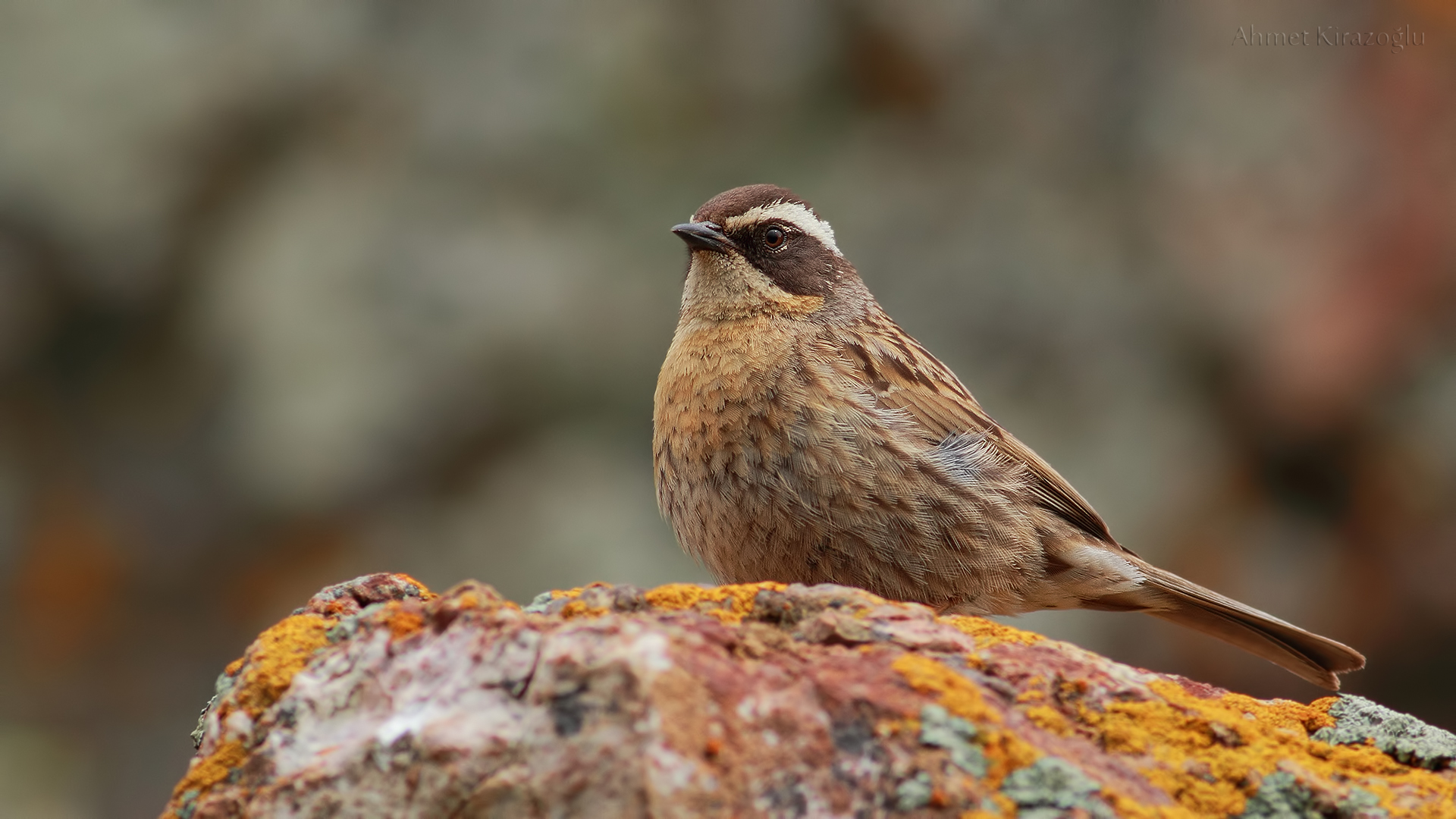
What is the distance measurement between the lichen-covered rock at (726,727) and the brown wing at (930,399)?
2.48 meters

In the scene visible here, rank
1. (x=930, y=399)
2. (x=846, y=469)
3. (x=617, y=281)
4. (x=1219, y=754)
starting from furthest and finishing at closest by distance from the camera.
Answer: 1. (x=617, y=281)
2. (x=930, y=399)
3. (x=846, y=469)
4. (x=1219, y=754)

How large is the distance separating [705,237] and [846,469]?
62.4 inches

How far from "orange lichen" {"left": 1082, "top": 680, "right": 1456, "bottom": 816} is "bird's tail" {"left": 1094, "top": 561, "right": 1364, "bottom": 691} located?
2147 millimetres

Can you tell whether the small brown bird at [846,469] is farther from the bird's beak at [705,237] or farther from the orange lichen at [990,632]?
the orange lichen at [990,632]

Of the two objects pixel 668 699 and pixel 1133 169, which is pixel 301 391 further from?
pixel 668 699

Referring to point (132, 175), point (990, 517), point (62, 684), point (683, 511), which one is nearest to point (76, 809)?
point (62, 684)

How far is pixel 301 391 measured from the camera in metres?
9.93

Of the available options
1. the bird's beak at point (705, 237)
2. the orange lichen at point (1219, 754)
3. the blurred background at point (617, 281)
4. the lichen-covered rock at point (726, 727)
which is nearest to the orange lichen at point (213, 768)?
the lichen-covered rock at point (726, 727)

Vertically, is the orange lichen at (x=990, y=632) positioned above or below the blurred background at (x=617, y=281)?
below

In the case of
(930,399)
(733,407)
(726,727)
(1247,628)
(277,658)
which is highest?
(930,399)

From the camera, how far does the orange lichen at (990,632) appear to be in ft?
11.1

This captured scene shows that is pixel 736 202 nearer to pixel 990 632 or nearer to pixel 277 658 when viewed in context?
pixel 990 632

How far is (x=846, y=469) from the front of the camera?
5168 mm

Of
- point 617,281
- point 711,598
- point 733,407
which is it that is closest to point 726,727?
point 711,598
